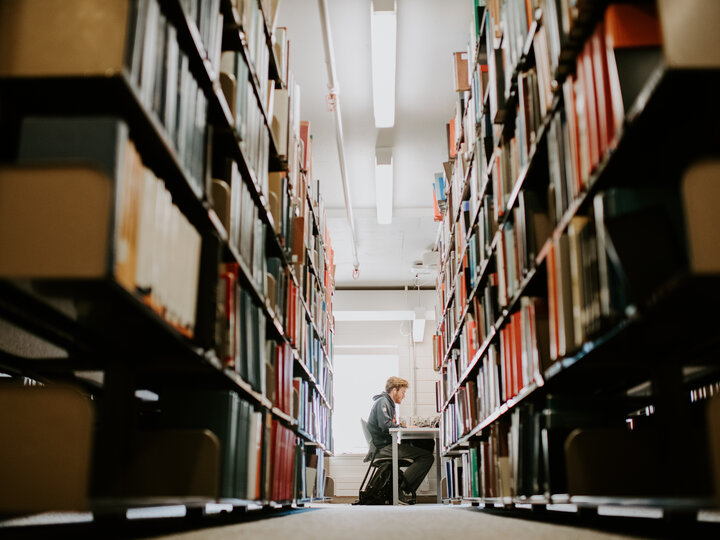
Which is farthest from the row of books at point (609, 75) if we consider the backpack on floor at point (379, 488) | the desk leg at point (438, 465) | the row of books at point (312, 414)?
the desk leg at point (438, 465)

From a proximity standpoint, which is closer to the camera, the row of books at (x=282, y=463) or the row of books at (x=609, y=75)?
the row of books at (x=609, y=75)

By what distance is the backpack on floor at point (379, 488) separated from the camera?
241 inches

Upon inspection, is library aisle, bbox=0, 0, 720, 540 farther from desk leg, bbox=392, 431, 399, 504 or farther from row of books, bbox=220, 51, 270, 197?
desk leg, bbox=392, 431, 399, 504

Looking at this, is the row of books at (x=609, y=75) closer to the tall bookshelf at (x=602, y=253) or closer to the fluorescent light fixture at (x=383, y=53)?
the tall bookshelf at (x=602, y=253)

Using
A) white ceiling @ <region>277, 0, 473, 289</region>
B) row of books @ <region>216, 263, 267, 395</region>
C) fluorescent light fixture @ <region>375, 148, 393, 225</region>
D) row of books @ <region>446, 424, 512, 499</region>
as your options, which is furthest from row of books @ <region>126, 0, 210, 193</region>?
fluorescent light fixture @ <region>375, 148, 393, 225</region>

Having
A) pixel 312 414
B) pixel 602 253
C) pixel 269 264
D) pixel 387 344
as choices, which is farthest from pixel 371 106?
pixel 387 344

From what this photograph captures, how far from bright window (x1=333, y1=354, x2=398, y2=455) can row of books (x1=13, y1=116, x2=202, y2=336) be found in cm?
886

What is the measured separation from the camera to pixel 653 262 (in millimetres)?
1417

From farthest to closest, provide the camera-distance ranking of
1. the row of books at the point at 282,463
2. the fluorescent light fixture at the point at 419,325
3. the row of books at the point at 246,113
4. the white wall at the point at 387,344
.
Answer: the white wall at the point at 387,344 < the fluorescent light fixture at the point at 419,325 < the row of books at the point at 282,463 < the row of books at the point at 246,113

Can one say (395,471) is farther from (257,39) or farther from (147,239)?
(147,239)

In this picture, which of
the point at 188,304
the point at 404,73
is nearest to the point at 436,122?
the point at 404,73

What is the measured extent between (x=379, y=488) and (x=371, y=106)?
133 inches

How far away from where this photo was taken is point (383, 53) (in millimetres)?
4156

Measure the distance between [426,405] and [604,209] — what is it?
8.74 m
